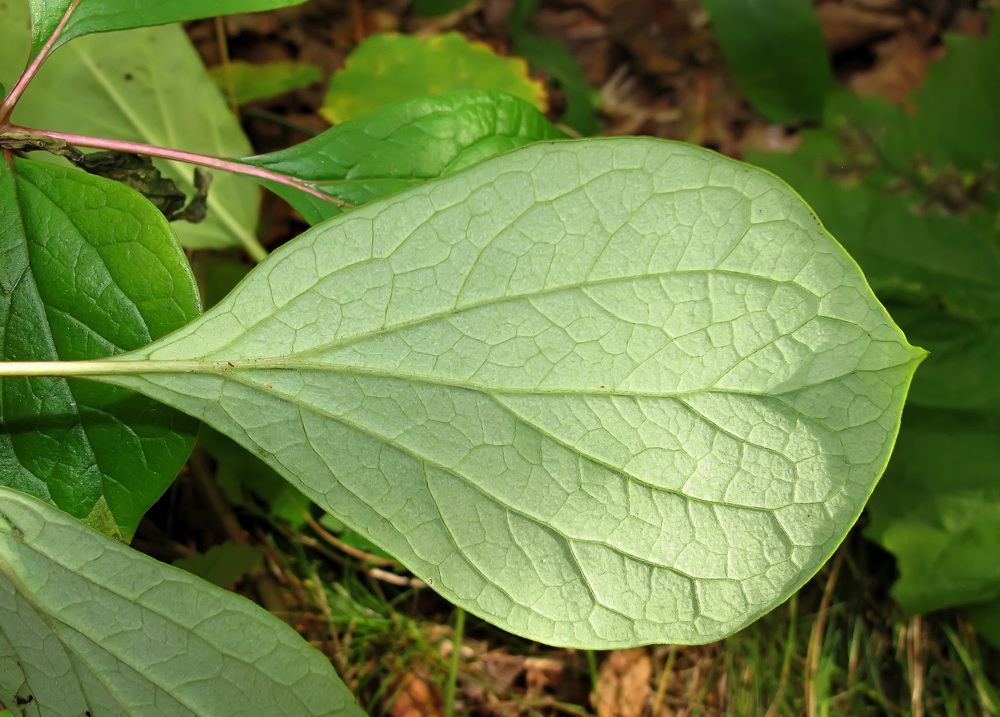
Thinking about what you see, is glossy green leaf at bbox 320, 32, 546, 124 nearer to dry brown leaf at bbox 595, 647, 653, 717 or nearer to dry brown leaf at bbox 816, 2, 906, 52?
dry brown leaf at bbox 816, 2, 906, 52

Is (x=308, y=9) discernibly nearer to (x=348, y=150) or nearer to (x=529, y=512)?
(x=348, y=150)

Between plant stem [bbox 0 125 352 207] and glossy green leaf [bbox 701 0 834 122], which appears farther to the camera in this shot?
glossy green leaf [bbox 701 0 834 122]

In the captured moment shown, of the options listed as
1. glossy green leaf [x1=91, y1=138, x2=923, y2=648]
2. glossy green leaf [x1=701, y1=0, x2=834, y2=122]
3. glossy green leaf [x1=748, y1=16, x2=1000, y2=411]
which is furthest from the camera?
glossy green leaf [x1=701, y1=0, x2=834, y2=122]

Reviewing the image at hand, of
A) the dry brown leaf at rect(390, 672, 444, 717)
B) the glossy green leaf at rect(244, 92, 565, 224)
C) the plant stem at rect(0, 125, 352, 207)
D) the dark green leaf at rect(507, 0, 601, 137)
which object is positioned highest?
the dark green leaf at rect(507, 0, 601, 137)

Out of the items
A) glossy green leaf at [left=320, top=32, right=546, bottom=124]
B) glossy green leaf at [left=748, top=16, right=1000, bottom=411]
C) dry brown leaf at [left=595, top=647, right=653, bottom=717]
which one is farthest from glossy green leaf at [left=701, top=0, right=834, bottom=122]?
dry brown leaf at [left=595, top=647, right=653, bottom=717]

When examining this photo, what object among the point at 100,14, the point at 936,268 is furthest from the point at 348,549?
the point at 936,268

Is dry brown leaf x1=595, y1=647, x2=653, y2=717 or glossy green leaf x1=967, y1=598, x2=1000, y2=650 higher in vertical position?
glossy green leaf x1=967, y1=598, x2=1000, y2=650

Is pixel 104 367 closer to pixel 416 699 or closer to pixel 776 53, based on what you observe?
pixel 416 699

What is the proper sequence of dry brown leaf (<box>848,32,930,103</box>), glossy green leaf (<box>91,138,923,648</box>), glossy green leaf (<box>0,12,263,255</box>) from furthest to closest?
dry brown leaf (<box>848,32,930,103</box>)
glossy green leaf (<box>0,12,263,255</box>)
glossy green leaf (<box>91,138,923,648</box>)

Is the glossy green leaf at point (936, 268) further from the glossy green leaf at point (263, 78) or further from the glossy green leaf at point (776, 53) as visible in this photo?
the glossy green leaf at point (263, 78)
